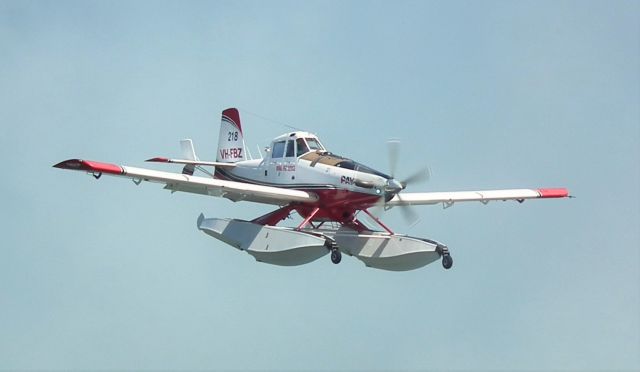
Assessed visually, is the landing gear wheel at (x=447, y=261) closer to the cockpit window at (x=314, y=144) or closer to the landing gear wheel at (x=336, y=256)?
the landing gear wheel at (x=336, y=256)

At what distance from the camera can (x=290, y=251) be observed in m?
38.8

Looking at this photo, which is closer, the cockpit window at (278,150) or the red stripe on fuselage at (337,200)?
the red stripe on fuselage at (337,200)

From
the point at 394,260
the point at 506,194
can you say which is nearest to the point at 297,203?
the point at 394,260

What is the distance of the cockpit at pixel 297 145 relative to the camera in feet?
136

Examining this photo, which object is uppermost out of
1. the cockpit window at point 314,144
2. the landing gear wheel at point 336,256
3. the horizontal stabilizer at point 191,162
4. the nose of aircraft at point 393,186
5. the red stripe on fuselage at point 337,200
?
the cockpit window at point 314,144

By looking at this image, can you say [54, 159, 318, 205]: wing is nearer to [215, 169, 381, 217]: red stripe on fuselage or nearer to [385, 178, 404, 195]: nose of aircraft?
[215, 169, 381, 217]: red stripe on fuselage

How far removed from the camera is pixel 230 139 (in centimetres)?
4669

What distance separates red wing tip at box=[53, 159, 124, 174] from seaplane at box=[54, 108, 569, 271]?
0.14 feet

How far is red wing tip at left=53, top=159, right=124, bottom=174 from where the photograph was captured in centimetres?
3575

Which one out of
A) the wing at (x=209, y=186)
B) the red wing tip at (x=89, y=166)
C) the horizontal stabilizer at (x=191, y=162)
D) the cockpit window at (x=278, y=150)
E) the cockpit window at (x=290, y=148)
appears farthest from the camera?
the horizontal stabilizer at (x=191, y=162)

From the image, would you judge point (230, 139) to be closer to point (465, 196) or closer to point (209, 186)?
point (209, 186)

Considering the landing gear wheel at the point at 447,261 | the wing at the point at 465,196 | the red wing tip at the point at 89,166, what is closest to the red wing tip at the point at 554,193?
the wing at the point at 465,196

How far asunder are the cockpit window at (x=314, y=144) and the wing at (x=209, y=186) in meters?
1.71

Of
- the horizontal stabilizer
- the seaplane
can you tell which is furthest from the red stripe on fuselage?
the horizontal stabilizer
